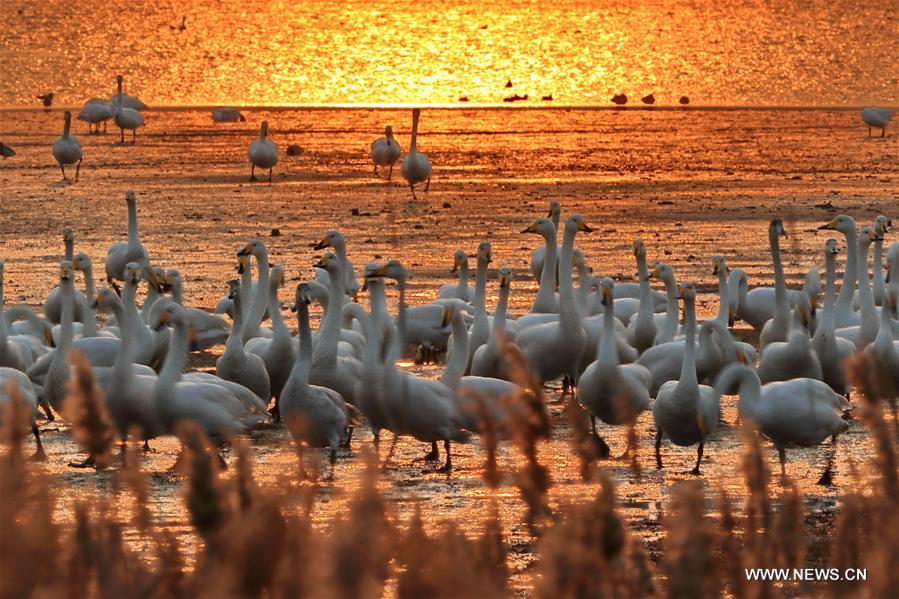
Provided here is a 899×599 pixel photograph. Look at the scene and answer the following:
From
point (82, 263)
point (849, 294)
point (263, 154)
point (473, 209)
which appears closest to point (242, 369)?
point (82, 263)

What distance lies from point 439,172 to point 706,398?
60.0 ft

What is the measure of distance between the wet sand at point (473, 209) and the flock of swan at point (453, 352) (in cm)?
31

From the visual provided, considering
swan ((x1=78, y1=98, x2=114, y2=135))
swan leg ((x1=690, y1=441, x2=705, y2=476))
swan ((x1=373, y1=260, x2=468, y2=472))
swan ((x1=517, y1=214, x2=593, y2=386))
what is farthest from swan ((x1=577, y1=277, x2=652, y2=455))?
swan ((x1=78, y1=98, x2=114, y2=135))

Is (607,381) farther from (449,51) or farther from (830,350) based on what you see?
(449,51)

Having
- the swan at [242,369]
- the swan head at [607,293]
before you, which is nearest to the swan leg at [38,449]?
the swan at [242,369]

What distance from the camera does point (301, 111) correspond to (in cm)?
4234

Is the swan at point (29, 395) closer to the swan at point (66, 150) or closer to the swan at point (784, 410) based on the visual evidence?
Result: the swan at point (784, 410)

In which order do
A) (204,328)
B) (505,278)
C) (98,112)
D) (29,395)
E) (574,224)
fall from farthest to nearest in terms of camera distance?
(98,112), (574,224), (204,328), (505,278), (29,395)

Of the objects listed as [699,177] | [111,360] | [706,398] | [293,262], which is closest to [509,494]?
[706,398]

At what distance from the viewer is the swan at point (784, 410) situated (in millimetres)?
8797

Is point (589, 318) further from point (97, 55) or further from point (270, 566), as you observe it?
point (97, 55)

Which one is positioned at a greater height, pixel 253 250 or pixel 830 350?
pixel 253 250

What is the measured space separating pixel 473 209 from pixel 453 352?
40.2 ft

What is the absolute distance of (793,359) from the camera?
33.7 feet
